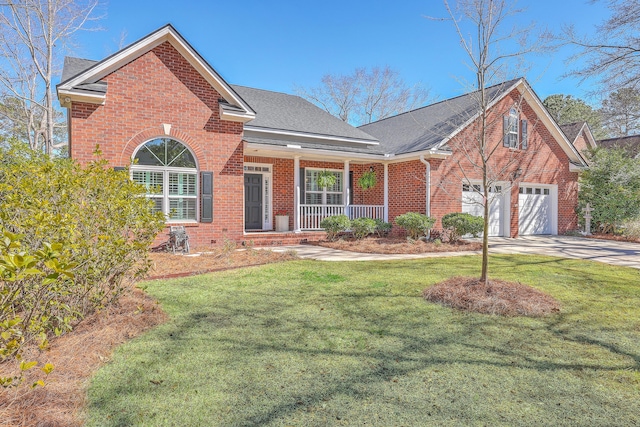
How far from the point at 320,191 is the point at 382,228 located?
115 inches

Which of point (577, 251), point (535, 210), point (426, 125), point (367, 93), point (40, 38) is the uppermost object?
point (367, 93)

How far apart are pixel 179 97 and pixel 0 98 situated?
19147 mm

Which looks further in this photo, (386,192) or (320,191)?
(386,192)

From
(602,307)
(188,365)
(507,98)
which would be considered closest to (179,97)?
(188,365)

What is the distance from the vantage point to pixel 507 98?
14148mm

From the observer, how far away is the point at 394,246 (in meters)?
10.7

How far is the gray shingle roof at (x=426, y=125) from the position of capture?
13.1 meters

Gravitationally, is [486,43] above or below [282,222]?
above

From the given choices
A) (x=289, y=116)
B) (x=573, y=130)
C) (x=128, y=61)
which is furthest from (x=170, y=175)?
(x=573, y=130)

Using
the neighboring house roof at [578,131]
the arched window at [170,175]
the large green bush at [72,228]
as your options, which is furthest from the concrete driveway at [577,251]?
the neighboring house roof at [578,131]

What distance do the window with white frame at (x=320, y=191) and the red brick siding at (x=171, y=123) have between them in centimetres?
366

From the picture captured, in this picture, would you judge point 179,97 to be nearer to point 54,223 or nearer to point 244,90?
point 244,90

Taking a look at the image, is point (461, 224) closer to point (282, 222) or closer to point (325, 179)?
point (325, 179)

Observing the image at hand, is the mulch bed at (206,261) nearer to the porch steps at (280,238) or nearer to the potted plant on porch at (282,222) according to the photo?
the porch steps at (280,238)
